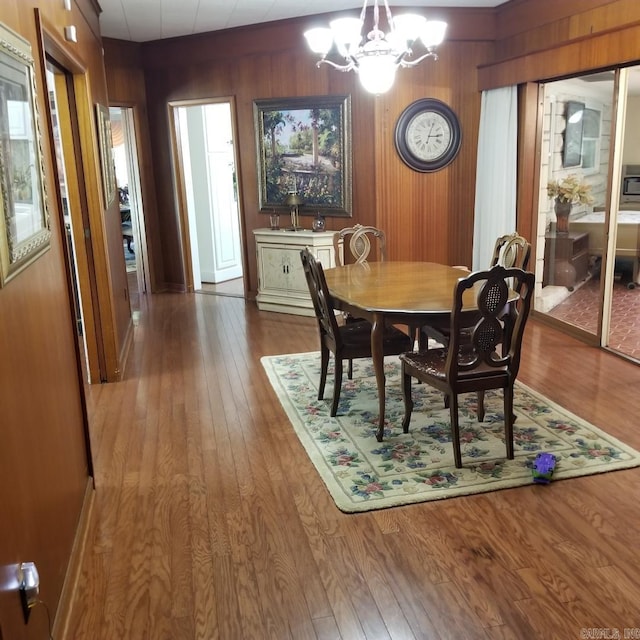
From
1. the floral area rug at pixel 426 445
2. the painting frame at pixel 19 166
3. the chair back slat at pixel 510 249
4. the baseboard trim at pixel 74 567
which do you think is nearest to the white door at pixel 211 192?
the floral area rug at pixel 426 445

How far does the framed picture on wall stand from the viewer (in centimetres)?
496

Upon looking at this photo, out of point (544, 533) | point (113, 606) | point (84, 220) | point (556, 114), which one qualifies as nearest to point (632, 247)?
point (556, 114)

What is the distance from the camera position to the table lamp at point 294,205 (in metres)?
6.01

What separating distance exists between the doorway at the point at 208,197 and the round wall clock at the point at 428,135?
219 cm

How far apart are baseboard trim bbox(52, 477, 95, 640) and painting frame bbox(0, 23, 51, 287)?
1104 mm

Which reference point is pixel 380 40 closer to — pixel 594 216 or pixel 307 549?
pixel 594 216

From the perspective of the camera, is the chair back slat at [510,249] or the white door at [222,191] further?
the white door at [222,191]

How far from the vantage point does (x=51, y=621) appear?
197cm

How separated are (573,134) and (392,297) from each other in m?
2.71

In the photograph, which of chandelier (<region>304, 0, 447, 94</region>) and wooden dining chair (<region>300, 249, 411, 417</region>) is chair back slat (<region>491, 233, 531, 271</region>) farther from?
chandelier (<region>304, 0, 447, 94</region>)

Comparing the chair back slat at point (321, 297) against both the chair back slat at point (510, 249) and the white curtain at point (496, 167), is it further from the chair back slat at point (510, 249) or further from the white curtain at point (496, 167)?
the white curtain at point (496, 167)

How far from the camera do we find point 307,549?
2471 millimetres

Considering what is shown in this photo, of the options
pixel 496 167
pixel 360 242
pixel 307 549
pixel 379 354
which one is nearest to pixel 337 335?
pixel 379 354

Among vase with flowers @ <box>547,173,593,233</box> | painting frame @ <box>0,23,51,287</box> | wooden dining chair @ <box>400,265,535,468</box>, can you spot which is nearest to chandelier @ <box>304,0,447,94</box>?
wooden dining chair @ <box>400,265,535,468</box>
